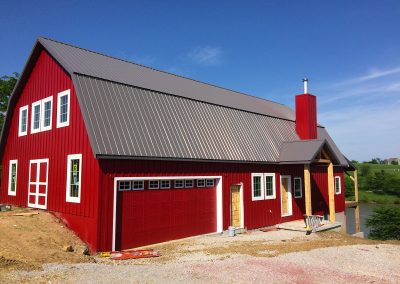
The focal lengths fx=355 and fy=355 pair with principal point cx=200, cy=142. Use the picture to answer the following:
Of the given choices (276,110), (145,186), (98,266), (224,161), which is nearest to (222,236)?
(224,161)

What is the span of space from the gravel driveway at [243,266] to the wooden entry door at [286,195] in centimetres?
680

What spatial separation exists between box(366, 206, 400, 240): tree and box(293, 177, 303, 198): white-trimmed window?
14844mm

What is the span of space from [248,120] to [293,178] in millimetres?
4448

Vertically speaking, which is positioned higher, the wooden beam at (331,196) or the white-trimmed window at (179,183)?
the white-trimmed window at (179,183)

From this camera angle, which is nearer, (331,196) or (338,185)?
(331,196)

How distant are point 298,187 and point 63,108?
1411 centimetres

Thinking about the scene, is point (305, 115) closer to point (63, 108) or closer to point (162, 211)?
point (162, 211)

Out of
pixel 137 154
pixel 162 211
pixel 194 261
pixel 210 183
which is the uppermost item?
pixel 137 154

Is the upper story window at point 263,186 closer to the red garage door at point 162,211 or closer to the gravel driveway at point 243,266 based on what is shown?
the red garage door at point 162,211

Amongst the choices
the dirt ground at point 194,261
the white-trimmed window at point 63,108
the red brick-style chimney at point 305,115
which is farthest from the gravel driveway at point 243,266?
the red brick-style chimney at point 305,115

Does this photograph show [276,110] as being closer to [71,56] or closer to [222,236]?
[222,236]

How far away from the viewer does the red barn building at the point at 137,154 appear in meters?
12.4

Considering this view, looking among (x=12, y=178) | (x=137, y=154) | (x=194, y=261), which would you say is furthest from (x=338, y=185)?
(x=12, y=178)

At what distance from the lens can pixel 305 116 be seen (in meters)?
24.0
